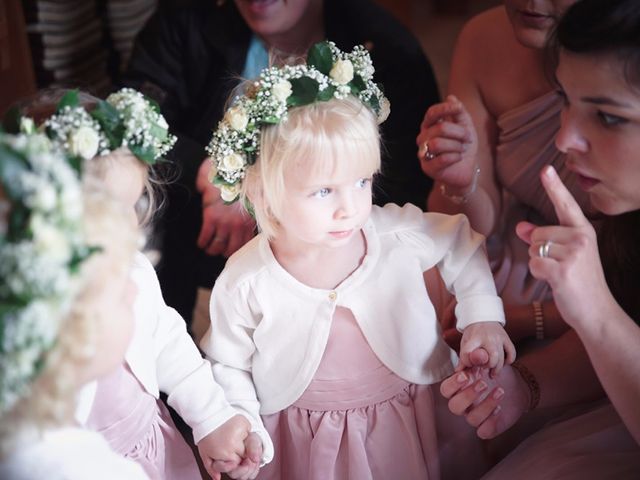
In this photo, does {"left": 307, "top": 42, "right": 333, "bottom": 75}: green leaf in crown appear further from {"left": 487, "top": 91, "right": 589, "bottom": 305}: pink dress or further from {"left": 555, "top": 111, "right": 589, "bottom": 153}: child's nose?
{"left": 487, "top": 91, "right": 589, "bottom": 305}: pink dress

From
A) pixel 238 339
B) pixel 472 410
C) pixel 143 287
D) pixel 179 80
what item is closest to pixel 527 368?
pixel 472 410

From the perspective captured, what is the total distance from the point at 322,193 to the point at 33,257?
48cm

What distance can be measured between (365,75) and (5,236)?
587mm

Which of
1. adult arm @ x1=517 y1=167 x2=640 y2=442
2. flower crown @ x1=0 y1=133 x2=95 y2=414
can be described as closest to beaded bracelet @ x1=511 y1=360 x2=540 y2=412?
adult arm @ x1=517 y1=167 x2=640 y2=442

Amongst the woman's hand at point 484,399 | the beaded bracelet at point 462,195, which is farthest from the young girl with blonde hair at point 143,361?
the beaded bracelet at point 462,195

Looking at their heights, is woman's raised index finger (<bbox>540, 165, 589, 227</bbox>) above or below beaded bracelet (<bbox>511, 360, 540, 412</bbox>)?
above

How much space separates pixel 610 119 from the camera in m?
1.08

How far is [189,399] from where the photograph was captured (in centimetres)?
117

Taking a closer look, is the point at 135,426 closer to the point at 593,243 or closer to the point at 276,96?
the point at 276,96

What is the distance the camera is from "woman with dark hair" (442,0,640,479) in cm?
104

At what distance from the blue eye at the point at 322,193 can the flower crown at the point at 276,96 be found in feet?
0.34

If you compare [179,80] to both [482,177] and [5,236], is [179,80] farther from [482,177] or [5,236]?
[5,236]

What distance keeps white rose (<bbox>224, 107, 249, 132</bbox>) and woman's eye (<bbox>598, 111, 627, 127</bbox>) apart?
497 millimetres

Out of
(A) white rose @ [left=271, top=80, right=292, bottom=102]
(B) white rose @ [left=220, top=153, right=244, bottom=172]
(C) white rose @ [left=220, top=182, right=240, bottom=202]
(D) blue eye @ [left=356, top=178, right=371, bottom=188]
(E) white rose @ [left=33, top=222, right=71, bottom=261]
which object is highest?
(E) white rose @ [left=33, top=222, right=71, bottom=261]
